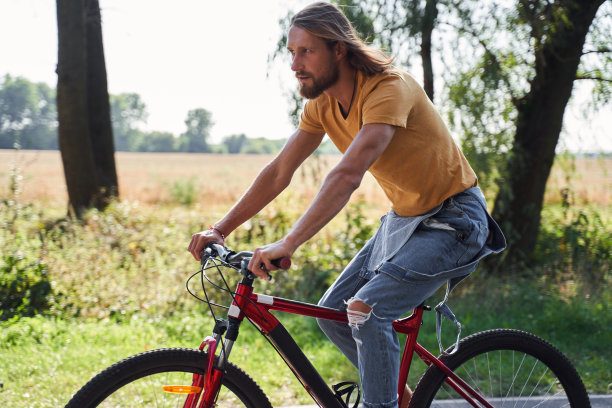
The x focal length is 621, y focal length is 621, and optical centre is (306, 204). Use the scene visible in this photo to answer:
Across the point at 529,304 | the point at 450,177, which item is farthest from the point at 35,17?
the point at 450,177

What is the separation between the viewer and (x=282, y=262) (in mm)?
2033

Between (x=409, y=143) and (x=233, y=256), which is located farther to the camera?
(x=409, y=143)

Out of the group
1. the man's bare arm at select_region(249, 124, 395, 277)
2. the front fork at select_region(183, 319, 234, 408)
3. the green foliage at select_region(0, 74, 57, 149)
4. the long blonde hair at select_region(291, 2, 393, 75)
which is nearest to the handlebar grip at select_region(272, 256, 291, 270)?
the man's bare arm at select_region(249, 124, 395, 277)

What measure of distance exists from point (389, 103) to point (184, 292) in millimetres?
4190

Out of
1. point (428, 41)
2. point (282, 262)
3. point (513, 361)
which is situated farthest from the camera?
point (428, 41)

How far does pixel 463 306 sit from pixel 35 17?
6.79 meters

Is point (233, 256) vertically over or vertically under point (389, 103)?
under

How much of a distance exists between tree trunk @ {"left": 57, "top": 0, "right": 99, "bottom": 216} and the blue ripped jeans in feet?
22.2

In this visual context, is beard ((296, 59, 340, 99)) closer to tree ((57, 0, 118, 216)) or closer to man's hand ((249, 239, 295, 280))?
man's hand ((249, 239, 295, 280))

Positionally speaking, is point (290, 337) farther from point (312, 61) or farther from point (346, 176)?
point (312, 61)

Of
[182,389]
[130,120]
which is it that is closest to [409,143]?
[182,389]

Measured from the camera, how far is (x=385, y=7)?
21.6 ft

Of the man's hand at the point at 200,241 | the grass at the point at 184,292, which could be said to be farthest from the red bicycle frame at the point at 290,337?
the grass at the point at 184,292

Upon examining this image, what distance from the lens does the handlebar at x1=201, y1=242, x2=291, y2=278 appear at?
204cm
